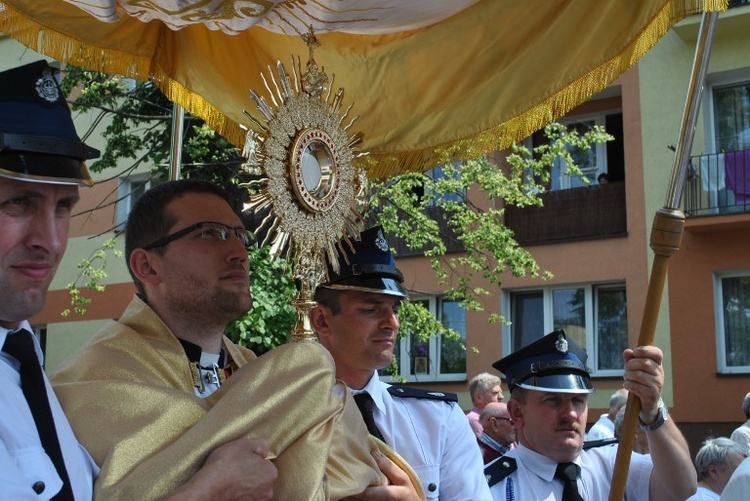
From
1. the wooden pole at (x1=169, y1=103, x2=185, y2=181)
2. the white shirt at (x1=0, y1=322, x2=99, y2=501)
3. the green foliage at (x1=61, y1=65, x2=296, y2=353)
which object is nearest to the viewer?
the white shirt at (x1=0, y1=322, x2=99, y2=501)

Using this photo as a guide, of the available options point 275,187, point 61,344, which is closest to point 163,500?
point 275,187

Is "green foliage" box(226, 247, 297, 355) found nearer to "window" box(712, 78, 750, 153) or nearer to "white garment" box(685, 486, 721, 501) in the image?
"white garment" box(685, 486, 721, 501)

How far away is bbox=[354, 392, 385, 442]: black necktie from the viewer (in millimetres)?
3420

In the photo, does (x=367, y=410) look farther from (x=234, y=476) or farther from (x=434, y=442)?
(x=234, y=476)

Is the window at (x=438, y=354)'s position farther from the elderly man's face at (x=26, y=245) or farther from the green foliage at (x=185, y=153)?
the elderly man's face at (x=26, y=245)

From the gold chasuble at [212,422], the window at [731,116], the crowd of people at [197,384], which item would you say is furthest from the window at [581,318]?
the gold chasuble at [212,422]

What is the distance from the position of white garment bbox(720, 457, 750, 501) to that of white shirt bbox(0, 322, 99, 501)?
2169mm

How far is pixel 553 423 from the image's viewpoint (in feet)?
14.4

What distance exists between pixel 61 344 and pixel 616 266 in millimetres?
10466

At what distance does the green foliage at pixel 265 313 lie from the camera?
29.5 ft

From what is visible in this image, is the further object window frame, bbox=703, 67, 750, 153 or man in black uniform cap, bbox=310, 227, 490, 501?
window frame, bbox=703, 67, 750, 153

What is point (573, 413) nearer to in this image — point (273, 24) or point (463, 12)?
point (463, 12)

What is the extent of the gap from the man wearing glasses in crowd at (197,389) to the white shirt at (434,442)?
2.35 ft

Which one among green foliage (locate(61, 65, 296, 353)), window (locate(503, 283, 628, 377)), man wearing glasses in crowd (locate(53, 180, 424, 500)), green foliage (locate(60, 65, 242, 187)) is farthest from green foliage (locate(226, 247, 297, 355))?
window (locate(503, 283, 628, 377))
